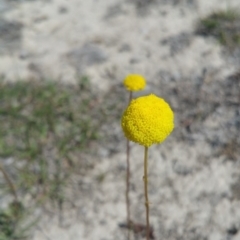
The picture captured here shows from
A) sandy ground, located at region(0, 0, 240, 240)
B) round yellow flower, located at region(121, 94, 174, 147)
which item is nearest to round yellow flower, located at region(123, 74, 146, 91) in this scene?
round yellow flower, located at region(121, 94, 174, 147)

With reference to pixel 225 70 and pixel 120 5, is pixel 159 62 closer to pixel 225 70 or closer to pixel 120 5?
pixel 225 70

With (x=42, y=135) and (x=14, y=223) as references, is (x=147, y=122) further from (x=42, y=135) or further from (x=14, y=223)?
(x=42, y=135)

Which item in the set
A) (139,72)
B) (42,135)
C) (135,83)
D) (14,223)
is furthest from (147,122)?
(139,72)

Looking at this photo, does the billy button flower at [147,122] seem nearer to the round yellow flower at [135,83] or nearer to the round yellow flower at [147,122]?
the round yellow flower at [147,122]

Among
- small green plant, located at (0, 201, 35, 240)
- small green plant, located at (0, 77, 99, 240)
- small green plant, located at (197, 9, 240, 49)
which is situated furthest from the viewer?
small green plant, located at (197, 9, 240, 49)

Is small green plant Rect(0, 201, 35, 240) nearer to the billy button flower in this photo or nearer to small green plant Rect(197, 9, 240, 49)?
the billy button flower

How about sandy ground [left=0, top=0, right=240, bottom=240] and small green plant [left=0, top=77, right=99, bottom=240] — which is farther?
small green plant [left=0, top=77, right=99, bottom=240]
